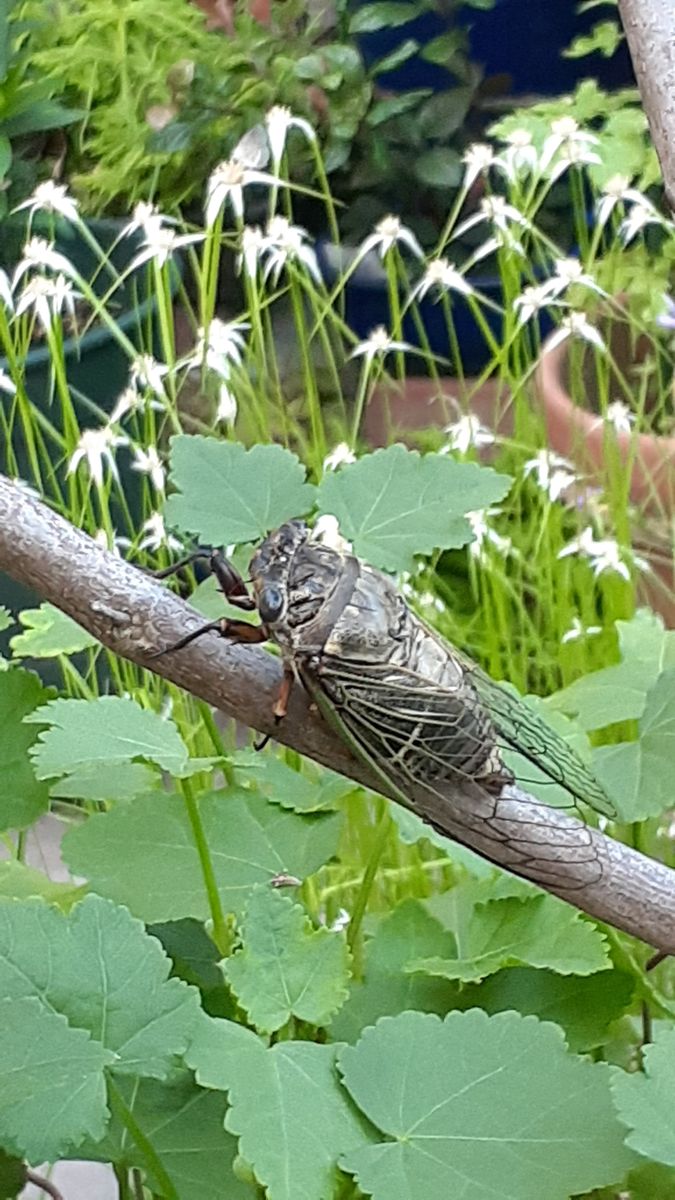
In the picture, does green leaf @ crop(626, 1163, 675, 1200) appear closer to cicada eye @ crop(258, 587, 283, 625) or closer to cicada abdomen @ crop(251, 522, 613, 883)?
cicada abdomen @ crop(251, 522, 613, 883)

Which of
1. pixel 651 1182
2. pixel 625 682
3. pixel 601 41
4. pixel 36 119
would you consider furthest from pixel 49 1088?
pixel 601 41

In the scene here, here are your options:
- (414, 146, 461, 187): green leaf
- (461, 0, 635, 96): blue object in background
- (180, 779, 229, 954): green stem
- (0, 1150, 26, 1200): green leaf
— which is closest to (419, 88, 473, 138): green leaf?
(414, 146, 461, 187): green leaf

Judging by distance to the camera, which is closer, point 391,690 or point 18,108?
point 391,690

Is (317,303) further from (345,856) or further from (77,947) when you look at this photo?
(77,947)

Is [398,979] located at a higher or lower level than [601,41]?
lower

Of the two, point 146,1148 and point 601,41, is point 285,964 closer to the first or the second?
point 146,1148

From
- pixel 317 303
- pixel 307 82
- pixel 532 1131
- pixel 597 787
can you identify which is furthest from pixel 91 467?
pixel 307 82
